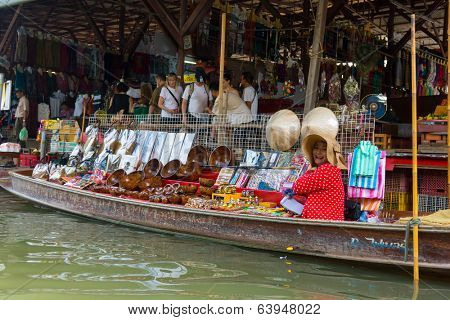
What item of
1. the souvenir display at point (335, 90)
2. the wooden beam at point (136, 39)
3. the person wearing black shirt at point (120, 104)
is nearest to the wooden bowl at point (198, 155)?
the souvenir display at point (335, 90)

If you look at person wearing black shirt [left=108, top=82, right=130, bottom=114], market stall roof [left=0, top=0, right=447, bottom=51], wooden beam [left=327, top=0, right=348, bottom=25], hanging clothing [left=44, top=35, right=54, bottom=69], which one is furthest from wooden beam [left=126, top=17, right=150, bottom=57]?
wooden beam [left=327, top=0, right=348, bottom=25]

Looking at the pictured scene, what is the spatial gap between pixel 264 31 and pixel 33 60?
538 cm

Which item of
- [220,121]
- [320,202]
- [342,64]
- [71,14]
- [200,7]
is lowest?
[320,202]

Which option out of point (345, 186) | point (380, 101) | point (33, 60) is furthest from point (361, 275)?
point (33, 60)

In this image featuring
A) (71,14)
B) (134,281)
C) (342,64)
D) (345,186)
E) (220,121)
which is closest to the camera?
(134,281)

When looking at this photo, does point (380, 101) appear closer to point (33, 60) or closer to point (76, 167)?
point (76, 167)

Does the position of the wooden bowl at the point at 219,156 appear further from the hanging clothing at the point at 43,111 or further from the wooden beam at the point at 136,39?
the hanging clothing at the point at 43,111

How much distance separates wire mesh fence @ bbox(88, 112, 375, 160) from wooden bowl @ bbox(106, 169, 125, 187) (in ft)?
3.17

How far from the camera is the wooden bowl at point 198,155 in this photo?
286 inches

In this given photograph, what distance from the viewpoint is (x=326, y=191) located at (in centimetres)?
474

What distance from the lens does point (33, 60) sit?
1128cm

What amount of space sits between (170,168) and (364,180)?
334 centimetres

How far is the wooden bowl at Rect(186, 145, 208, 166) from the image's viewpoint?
727 centimetres

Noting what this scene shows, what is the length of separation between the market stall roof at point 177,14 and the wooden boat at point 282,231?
3800 mm
